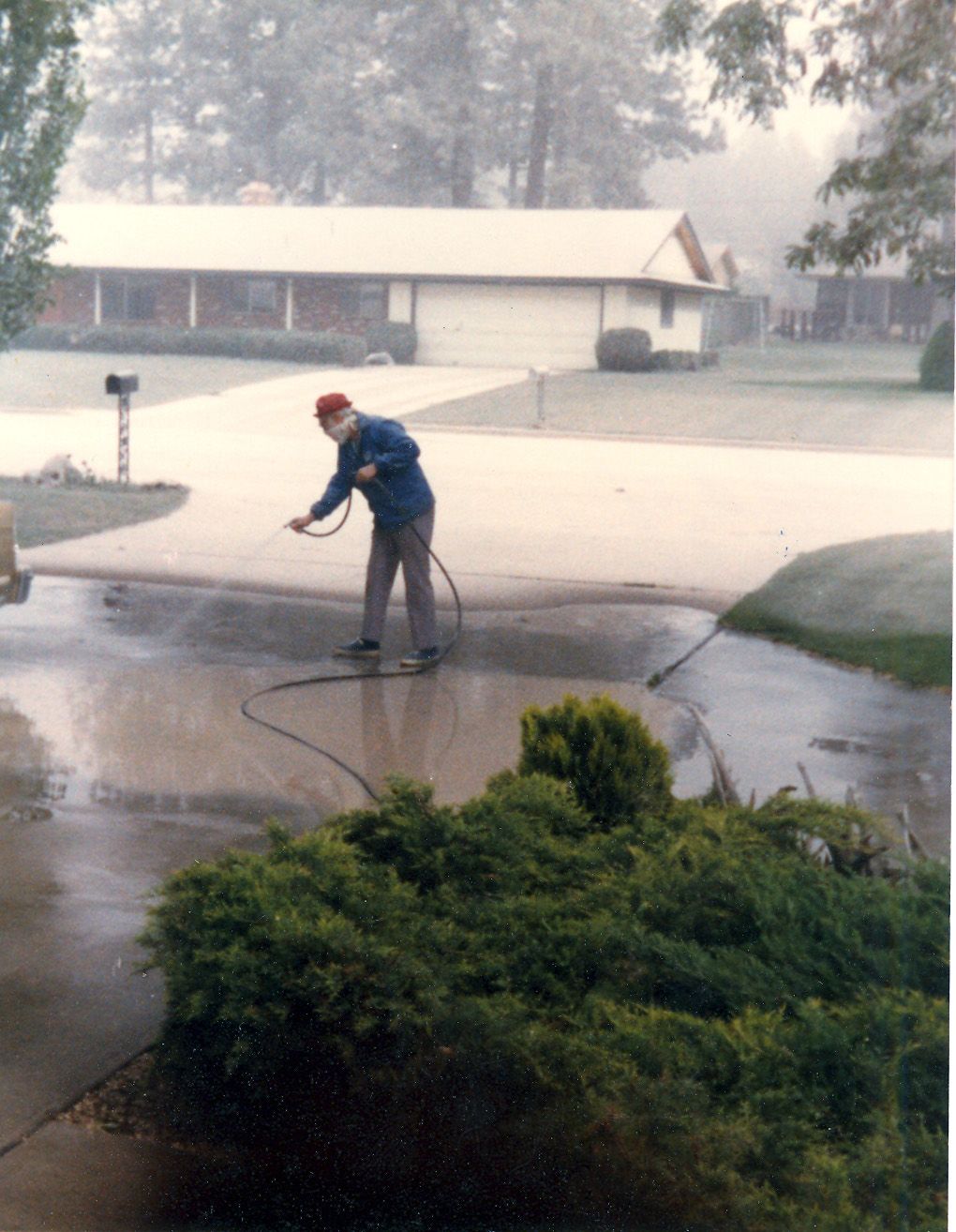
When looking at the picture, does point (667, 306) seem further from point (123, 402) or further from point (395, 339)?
point (123, 402)

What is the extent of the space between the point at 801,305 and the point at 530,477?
545 cm

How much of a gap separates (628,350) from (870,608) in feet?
18.2

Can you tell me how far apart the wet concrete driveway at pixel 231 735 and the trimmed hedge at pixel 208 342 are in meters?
9.62

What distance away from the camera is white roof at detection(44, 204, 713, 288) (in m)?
12.6

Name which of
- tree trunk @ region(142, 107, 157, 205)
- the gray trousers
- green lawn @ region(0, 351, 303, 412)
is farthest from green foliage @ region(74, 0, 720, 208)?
green lawn @ region(0, 351, 303, 412)

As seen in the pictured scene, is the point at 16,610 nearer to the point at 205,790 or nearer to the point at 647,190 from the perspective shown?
the point at 205,790

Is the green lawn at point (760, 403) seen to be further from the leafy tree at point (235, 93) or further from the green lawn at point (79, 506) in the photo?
the green lawn at point (79, 506)

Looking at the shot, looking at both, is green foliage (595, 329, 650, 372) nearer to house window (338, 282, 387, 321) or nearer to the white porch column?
the white porch column

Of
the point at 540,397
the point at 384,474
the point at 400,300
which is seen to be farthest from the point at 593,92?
the point at 540,397

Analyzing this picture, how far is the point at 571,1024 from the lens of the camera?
3666 millimetres

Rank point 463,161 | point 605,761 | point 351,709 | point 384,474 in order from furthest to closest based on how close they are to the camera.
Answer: point 463,161 → point 384,474 → point 351,709 → point 605,761

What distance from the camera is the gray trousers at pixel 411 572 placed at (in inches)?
356

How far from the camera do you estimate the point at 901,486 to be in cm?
1947

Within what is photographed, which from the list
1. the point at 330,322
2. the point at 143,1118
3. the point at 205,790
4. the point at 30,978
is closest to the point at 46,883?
the point at 30,978
